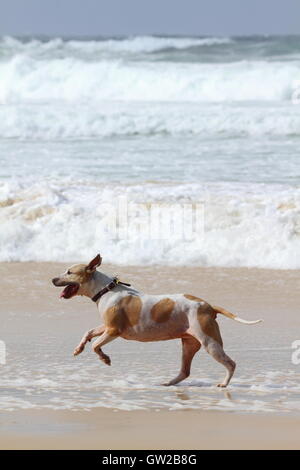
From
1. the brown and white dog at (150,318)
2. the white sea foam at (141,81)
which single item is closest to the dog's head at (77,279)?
the brown and white dog at (150,318)

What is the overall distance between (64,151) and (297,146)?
10.8 feet

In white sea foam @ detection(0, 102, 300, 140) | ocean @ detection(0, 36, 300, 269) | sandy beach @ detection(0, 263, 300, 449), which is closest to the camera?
sandy beach @ detection(0, 263, 300, 449)

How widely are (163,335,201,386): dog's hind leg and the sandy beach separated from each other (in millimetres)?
49

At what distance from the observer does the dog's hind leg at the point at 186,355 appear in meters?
5.59

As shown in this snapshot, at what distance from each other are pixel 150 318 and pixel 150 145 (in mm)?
11200

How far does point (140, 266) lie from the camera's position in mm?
9250

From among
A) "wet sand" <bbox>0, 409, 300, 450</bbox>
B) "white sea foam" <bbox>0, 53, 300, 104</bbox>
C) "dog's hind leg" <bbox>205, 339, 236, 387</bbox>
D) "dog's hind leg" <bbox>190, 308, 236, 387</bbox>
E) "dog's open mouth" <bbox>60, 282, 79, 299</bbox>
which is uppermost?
"white sea foam" <bbox>0, 53, 300, 104</bbox>

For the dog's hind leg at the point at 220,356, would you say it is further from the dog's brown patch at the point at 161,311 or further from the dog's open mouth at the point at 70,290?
the dog's open mouth at the point at 70,290

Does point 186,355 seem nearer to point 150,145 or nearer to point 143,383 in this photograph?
point 143,383

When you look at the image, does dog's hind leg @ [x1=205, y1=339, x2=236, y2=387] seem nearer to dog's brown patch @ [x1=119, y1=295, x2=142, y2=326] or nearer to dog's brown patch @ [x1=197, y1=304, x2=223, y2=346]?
dog's brown patch @ [x1=197, y1=304, x2=223, y2=346]

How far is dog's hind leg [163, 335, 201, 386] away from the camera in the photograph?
220 inches

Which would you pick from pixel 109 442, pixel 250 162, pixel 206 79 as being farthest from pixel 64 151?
pixel 109 442

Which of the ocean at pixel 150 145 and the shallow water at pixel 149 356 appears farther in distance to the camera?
the ocean at pixel 150 145

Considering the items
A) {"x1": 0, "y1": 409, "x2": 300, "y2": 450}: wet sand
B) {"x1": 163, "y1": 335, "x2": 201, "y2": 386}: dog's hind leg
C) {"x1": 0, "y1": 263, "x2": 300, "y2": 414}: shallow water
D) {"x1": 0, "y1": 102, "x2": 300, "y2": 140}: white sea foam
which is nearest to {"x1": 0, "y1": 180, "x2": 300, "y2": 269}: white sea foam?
{"x1": 0, "y1": 263, "x2": 300, "y2": 414}: shallow water
